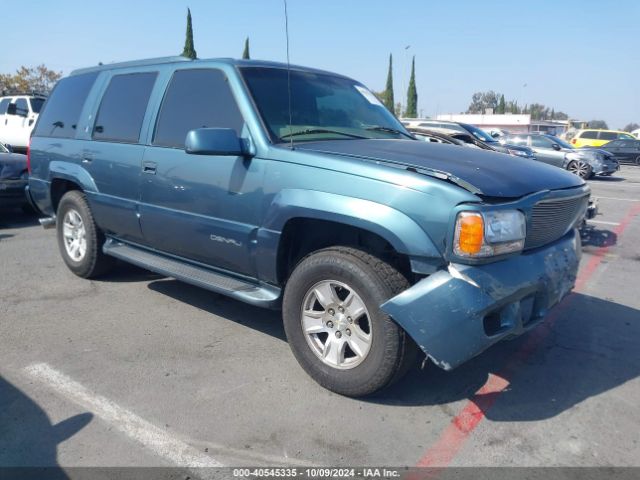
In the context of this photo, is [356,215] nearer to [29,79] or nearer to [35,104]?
[35,104]

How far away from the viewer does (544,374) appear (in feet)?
11.6

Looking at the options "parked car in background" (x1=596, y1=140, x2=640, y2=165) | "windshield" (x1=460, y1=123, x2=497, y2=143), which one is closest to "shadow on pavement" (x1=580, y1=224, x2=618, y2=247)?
"windshield" (x1=460, y1=123, x2=497, y2=143)

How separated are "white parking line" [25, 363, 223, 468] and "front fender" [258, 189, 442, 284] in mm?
1179

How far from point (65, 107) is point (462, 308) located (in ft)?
15.1

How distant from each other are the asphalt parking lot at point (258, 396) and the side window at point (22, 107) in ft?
39.6

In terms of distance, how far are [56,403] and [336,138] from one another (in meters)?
2.41

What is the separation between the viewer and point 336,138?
3.80 metres

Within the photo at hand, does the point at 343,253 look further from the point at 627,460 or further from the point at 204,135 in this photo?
the point at 627,460

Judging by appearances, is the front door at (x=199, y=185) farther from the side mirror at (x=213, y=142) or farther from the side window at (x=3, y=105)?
the side window at (x=3, y=105)

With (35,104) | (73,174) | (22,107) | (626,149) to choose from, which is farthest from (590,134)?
(73,174)

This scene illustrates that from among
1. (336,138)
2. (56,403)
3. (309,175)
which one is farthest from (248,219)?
(56,403)

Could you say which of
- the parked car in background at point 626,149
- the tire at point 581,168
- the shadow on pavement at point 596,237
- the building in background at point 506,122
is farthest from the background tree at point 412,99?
the shadow on pavement at point 596,237

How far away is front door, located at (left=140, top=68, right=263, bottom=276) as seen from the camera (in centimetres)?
358

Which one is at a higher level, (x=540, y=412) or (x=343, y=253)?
(x=343, y=253)
